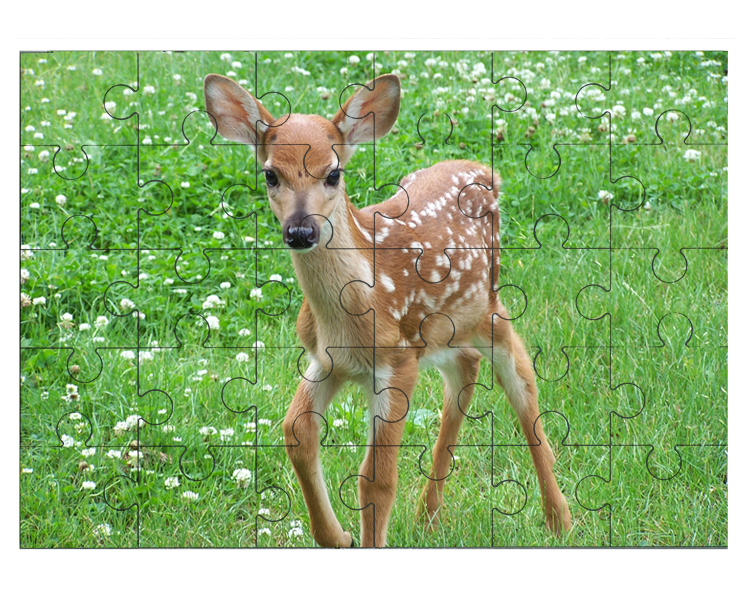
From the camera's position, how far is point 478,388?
571 centimetres

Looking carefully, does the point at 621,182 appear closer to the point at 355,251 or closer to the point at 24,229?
the point at 355,251

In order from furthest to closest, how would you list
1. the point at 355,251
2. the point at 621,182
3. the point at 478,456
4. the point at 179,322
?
the point at 621,182
the point at 179,322
the point at 478,456
the point at 355,251

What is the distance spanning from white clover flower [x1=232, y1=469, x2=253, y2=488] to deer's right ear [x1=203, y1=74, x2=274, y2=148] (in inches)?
68.6

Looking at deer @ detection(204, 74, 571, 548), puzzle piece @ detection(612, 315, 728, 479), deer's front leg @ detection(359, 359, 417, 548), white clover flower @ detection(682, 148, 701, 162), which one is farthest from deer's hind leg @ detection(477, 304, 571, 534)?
white clover flower @ detection(682, 148, 701, 162)

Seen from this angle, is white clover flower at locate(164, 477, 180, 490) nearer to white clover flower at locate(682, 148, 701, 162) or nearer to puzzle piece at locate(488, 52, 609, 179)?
puzzle piece at locate(488, 52, 609, 179)

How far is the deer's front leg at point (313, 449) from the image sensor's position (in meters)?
4.72

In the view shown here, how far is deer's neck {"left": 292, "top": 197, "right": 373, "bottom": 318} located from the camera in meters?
4.52

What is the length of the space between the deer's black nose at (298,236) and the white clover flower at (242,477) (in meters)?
1.56

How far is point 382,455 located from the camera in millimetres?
4633

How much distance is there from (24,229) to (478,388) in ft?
10.2

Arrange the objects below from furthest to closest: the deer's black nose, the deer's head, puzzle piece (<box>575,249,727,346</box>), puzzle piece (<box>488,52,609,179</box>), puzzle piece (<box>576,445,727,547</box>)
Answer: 1. puzzle piece (<box>488,52,609,179</box>)
2. puzzle piece (<box>575,249,727,346</box>)
3. puzzle piece (<box>576,445,727,547</box>)
4. the deer's head
5. the deer's black nose

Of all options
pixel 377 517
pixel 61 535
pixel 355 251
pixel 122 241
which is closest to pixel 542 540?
pixel 377 517

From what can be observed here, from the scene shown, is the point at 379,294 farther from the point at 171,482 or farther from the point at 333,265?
the point at 171,482

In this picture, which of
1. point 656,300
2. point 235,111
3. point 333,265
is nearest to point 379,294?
point 333,265
